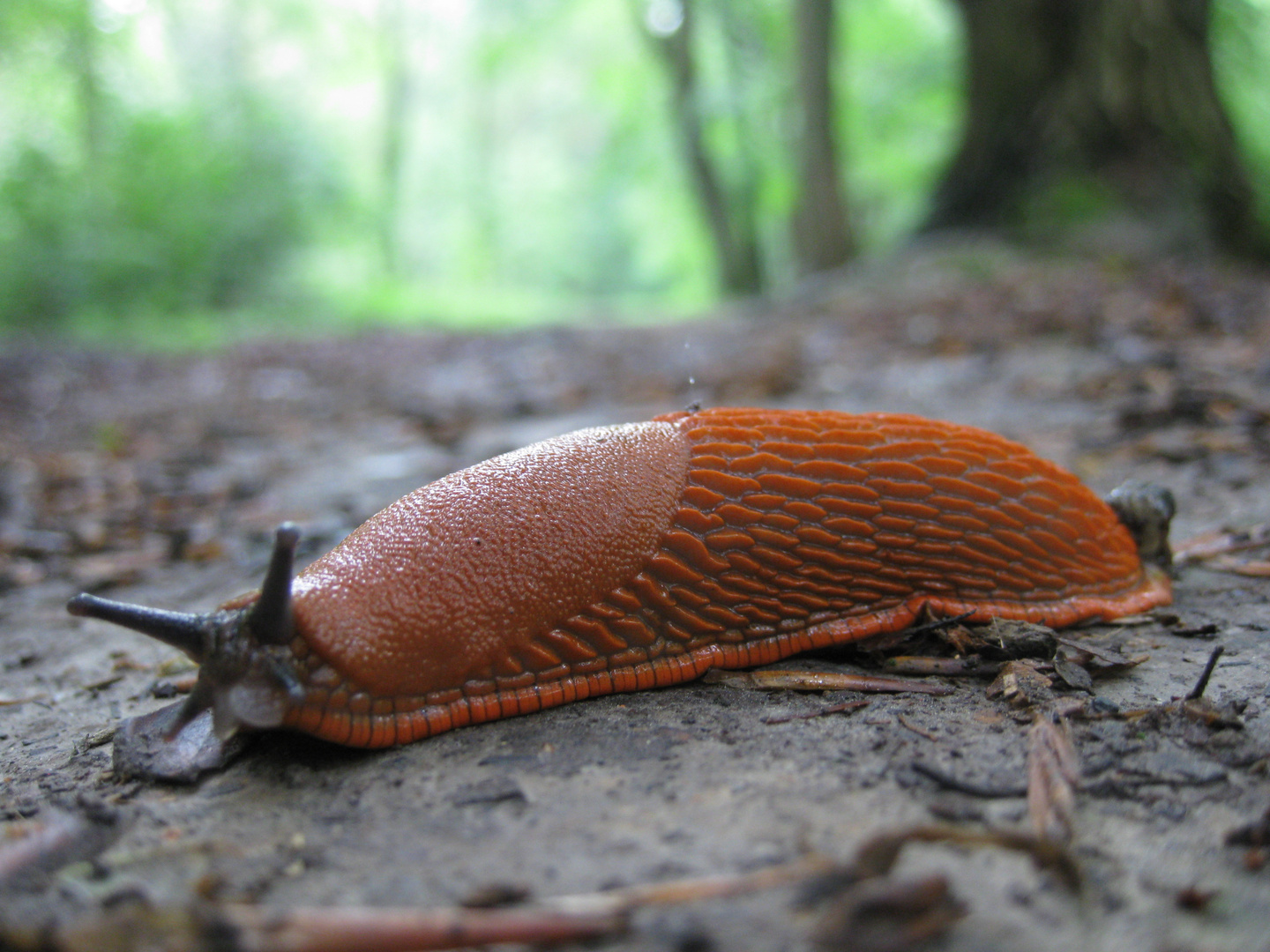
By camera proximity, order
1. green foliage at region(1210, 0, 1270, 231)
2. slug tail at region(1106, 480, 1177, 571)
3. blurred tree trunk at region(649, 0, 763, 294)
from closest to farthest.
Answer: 1. slug tail at region(1106, 480, 1177, 571)
2. green foliage at region(1210, 0, 1270, 231)
3. blurred tree trunk at region(649, 0, 763, 294)

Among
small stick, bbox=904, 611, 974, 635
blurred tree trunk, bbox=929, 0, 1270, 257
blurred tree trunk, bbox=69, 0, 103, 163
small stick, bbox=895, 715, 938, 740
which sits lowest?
small stick, bbox=895, 715, 938, 740

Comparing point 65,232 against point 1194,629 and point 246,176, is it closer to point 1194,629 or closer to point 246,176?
point 246,176

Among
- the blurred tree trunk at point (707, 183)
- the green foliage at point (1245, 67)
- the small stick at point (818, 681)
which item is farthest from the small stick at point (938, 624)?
the blurred tree trunk at point (707, 183)

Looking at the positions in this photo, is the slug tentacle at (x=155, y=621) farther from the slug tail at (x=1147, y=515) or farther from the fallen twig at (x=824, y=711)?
the slug tail at (x=1147, y=515)

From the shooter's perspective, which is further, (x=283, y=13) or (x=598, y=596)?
(x=283, y=13)

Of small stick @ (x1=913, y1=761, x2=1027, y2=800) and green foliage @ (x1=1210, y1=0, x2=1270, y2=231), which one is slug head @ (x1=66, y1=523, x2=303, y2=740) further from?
green foliage @ (x1=1210, y1=0, x2=1270, y2=231)

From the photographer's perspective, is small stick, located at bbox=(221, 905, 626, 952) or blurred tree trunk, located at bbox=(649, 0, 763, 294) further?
blurred tree trunk, located at bbox=(649, 0, 763, 294)

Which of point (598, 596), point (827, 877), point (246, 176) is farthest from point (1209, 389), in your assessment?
point (246, 176)

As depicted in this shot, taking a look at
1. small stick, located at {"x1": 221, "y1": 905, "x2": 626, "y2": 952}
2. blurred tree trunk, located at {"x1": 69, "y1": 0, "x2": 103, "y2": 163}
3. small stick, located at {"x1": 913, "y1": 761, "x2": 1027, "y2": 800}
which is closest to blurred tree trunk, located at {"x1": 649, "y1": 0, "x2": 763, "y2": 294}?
blurred tree trunk, located at {"x1": 69, "y1": 0, "x2": 103, "y2": 163}
